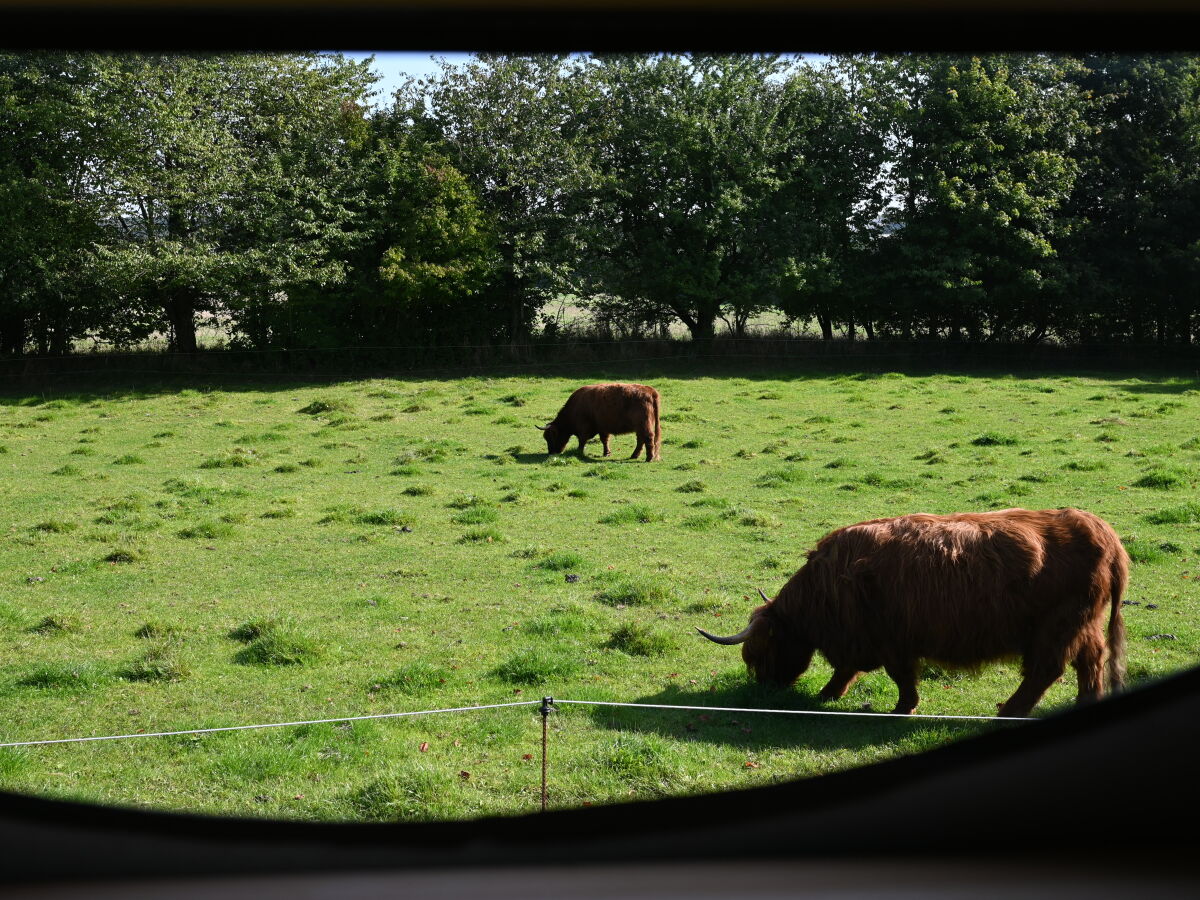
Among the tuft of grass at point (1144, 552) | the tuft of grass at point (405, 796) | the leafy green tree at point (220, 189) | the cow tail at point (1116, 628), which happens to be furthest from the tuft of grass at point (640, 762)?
the leafy green tree at point (220, 189)

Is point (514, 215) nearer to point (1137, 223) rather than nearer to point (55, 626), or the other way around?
point (1137, 223)

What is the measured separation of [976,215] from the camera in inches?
1162

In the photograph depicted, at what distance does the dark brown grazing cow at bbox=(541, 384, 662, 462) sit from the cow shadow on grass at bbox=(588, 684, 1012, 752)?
1062 cm

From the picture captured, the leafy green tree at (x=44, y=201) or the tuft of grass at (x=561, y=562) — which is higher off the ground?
the leafy green tree at (x=44, y=201)

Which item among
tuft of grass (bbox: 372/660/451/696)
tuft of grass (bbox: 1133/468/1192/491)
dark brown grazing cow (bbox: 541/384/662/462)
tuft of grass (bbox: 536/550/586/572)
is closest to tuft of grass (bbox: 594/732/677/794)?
tuft of grass (bbox: 372/660/451/696)

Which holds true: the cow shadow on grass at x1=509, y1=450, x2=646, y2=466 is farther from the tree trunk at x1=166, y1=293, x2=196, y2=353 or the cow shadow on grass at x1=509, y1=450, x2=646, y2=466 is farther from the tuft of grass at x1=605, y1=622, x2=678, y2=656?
the tree trunk at x1=166, y1=293, x2=196, y2=353

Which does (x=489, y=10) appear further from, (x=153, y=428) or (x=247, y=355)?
(x=247, y=355)

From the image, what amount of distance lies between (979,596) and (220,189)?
2714 cm

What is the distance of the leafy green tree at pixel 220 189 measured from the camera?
2669 centimetres

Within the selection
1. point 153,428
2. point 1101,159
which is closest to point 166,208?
point 153,428

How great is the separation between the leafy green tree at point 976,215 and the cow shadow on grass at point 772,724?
45.3 feet

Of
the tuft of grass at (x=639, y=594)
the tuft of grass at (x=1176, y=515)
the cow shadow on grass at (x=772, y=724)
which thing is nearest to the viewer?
the cow shadow on grass at (x=772, y=724)

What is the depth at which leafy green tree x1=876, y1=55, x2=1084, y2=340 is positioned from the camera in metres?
21.9

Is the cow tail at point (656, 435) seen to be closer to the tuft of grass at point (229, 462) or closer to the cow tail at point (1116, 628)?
the tuft of grass at point (229, 462)
